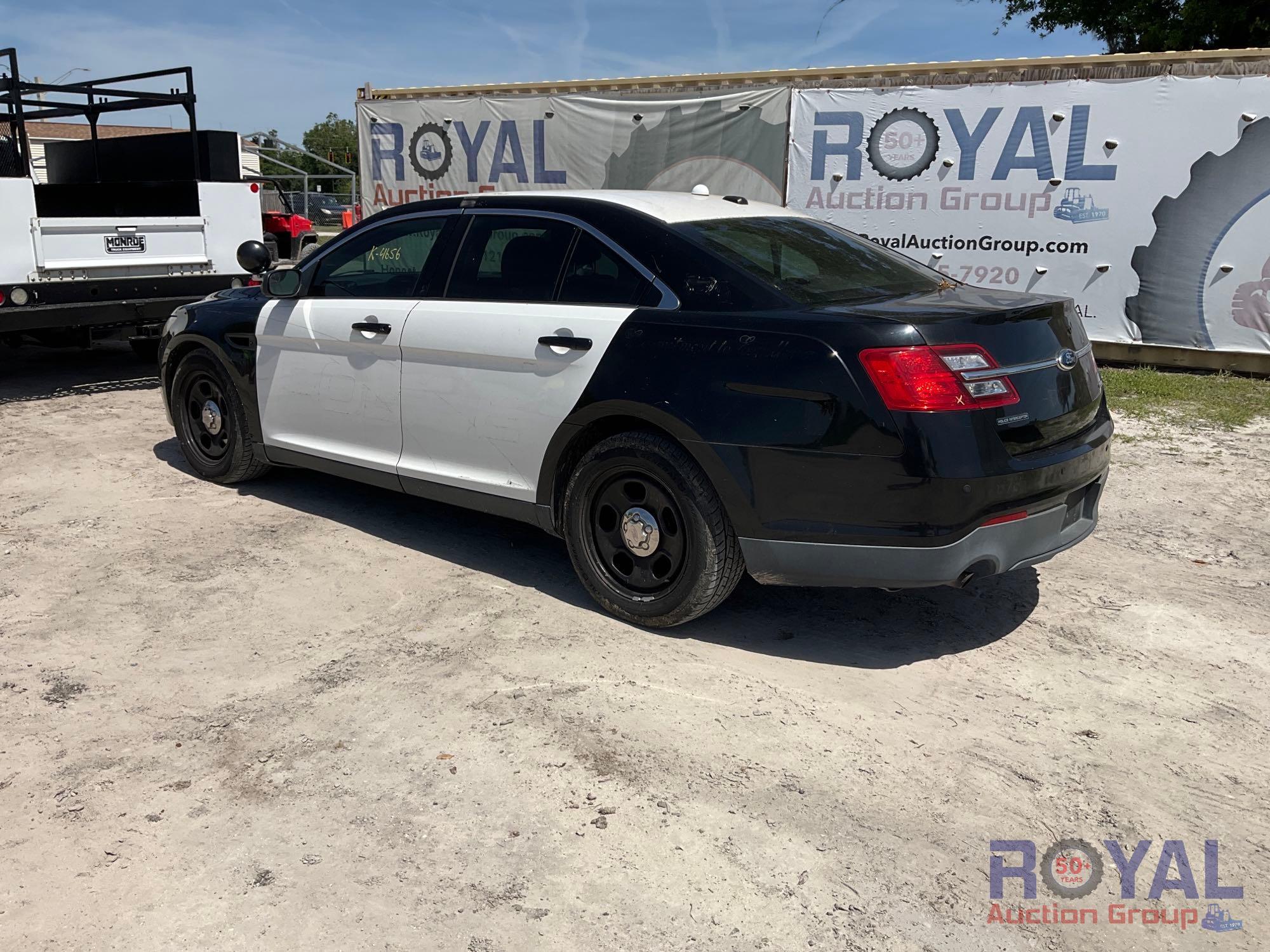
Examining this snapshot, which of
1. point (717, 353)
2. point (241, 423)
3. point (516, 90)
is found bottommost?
point (241, 423)

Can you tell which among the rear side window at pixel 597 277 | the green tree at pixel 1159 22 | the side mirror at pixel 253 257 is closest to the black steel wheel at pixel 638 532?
the rear side window at pixel 597 277

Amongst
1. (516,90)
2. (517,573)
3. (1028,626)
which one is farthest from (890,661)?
(516,90)

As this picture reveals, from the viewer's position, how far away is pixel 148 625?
4199 mm

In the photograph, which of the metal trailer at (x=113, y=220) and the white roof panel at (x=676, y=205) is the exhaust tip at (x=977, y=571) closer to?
the white roof panel at (x=676, y=205)

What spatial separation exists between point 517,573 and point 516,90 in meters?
9.33

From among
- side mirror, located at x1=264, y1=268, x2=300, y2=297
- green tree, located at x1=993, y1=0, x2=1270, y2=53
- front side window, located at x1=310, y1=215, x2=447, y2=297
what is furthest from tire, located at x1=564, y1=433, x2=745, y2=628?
green tree, located at x1=993, y1=0, x2=1270, y2=53

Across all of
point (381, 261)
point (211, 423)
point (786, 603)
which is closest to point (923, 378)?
point (786, 603)

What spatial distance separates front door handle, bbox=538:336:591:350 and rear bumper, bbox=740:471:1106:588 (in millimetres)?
979

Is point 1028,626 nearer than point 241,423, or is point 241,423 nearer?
point 1028,626

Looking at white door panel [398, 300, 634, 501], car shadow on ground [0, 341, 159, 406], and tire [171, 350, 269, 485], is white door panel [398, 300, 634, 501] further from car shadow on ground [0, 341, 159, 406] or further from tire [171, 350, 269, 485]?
car shadow on ground [0, 341, 159, 406]

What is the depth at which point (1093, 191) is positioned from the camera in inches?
378

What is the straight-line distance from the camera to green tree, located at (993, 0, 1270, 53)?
62.6 feet

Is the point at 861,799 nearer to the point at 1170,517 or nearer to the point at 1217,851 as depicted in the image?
the point at 1217,851

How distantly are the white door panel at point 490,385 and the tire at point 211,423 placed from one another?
1.43 metres
